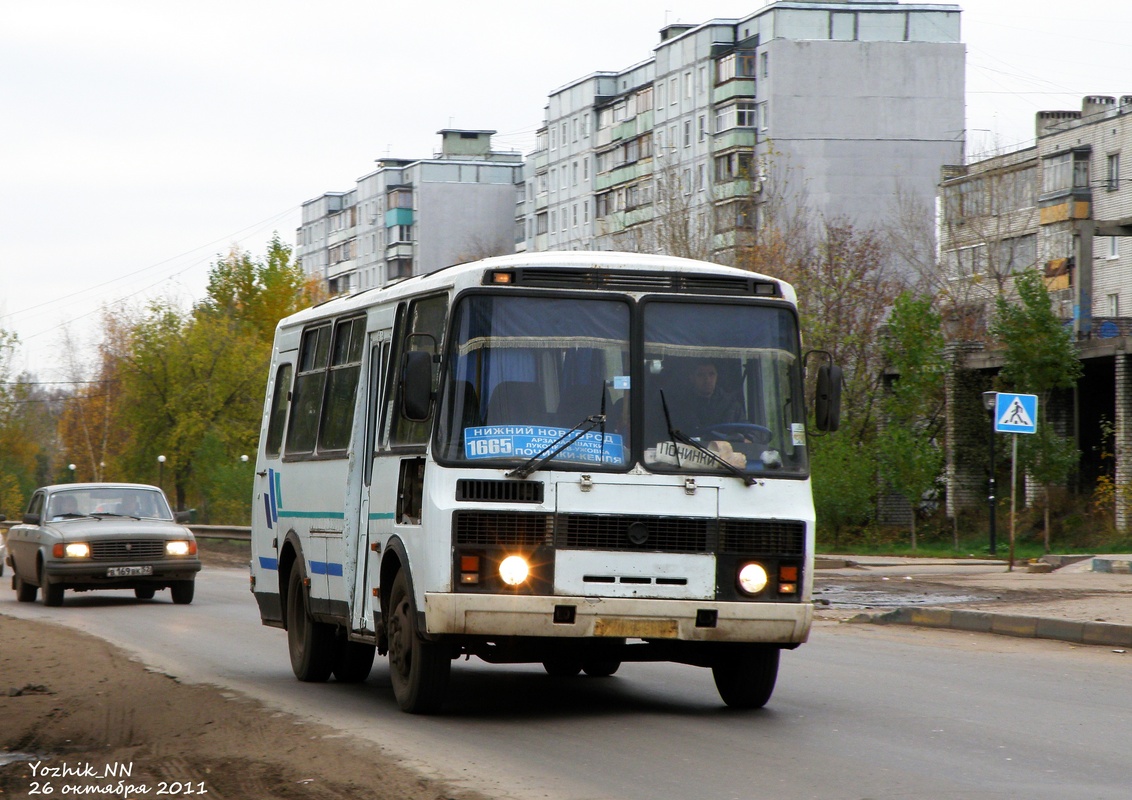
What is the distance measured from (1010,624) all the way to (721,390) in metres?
8.48

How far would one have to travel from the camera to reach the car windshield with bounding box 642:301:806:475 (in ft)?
34.0

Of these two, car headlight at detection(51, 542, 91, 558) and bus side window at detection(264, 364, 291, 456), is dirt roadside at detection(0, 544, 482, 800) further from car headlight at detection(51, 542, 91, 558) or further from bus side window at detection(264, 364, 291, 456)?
car headlight at detection(51, 542, 91, 558)

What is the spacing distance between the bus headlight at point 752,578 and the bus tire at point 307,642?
A: 419 cm

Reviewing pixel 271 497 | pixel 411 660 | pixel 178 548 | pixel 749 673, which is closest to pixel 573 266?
pixel 411 660

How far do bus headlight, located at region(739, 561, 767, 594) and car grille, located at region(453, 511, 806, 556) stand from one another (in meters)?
0.08

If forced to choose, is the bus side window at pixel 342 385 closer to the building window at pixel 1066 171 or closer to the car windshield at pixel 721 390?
the car windshield at pixel 721 390

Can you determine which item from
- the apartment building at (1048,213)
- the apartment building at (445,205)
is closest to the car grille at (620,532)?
the apartment building at (1048,213)

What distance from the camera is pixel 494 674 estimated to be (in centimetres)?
1407

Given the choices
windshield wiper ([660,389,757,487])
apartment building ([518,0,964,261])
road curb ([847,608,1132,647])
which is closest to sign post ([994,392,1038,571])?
road curb ([847,608,1132,647])

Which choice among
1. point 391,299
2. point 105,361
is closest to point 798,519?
point 391,299

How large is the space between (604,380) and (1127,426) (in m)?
28.1

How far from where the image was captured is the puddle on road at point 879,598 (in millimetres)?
21594

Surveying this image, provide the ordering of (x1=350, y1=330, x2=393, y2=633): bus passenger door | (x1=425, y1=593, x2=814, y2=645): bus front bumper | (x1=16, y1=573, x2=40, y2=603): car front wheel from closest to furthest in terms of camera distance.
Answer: (x1=425, y1=593, x2=814, y2=645): bus front bumper
(x1=350, y1=330, x2=393, y2=633): bus passenger door
(x1=16, y1=573, x2=40, y2=603): car front wheel

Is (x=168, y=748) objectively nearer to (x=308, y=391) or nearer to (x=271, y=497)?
(x=308, y=391)
